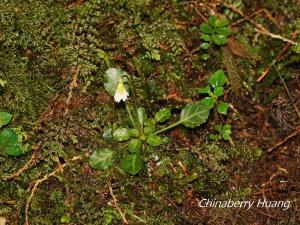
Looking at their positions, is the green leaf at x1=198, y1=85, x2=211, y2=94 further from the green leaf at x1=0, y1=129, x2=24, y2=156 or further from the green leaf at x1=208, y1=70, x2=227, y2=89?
the green leaf at x1=0, y1=129, x2=24, y2=156

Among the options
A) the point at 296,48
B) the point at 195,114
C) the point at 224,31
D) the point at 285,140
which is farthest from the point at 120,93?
the point at 296,48

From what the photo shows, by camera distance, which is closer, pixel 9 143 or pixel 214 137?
pixel 9 143

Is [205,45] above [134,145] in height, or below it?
above

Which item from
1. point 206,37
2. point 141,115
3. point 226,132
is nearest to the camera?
point 141,115

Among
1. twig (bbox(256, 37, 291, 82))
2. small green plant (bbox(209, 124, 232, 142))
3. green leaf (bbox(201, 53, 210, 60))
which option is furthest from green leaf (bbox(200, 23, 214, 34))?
small green plant (bbox(209, 124, 232, 142))

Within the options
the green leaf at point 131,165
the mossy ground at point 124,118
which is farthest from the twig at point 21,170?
the green leaf at point 131,165

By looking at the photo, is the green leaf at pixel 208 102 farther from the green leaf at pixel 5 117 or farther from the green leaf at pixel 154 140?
the green leaf at pixel 5 117

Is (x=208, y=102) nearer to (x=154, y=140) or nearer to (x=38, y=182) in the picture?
(x=154, y=140)

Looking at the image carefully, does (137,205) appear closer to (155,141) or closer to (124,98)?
(155,141)
